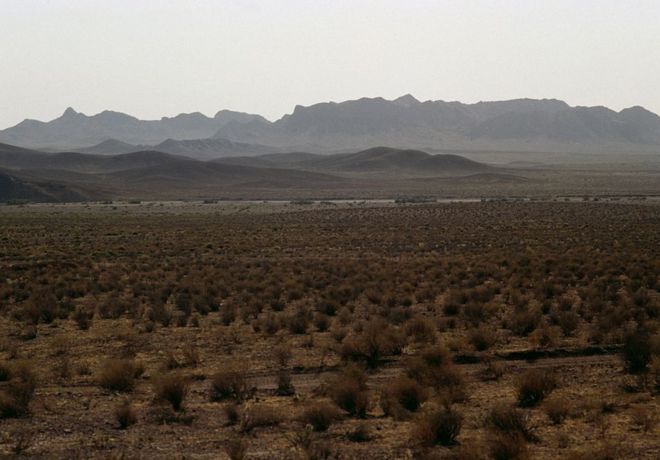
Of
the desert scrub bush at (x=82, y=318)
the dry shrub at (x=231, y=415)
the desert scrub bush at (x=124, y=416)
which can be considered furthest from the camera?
the desert scrub bush at (x=82, y=318)

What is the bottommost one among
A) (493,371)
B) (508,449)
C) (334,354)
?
(334,354)

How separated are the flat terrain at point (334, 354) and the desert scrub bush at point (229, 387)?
33 mm

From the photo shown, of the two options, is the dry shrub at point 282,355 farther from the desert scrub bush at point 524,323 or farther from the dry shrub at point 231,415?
the desert scrub bush at point 524,323

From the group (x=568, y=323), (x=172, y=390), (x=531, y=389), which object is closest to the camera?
(x=531, y=389)

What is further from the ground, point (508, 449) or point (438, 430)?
point (508, 449)

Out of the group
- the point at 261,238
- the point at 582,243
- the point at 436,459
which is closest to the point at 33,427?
the point at 436,459

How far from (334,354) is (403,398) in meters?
4.61

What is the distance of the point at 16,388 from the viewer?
13422 mm

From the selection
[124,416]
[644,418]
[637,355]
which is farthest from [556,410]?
[124,416]

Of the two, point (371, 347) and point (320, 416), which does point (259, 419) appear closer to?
point (320, 416)

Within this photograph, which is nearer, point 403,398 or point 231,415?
point 231,415

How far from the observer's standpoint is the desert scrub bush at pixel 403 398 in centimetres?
1269

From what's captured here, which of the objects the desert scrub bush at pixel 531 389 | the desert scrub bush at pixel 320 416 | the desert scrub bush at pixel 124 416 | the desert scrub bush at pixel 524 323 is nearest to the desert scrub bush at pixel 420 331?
the desert scrub bush at pixel 524 323

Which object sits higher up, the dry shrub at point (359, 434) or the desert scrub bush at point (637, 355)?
the desert scrub bush at point (637, 355)
